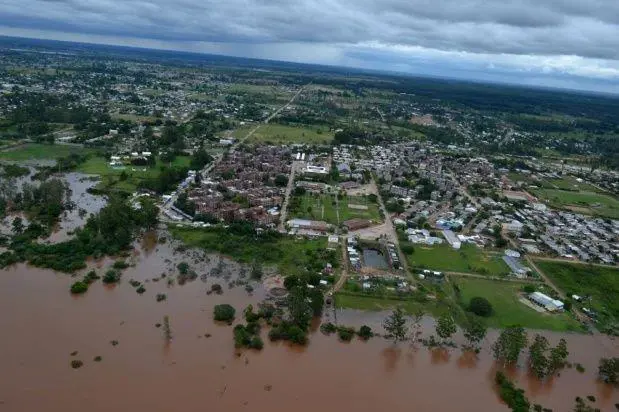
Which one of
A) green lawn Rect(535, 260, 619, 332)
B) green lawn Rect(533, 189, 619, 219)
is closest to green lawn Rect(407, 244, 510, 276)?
green lawn Rect(535, 260, 619, 332)

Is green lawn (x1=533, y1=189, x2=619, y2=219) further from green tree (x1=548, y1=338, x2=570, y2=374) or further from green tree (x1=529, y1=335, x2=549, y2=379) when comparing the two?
green tree (x1=529, y1=335, x2=549, y2=379)

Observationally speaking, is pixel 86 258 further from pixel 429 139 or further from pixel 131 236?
pixel 429 139

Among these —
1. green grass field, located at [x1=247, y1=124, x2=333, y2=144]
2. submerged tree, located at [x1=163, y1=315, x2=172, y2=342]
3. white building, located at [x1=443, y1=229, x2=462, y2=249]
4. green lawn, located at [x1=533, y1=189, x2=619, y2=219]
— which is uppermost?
green grass field, located at [x1=247, y1=124, x2=333, y2=144]

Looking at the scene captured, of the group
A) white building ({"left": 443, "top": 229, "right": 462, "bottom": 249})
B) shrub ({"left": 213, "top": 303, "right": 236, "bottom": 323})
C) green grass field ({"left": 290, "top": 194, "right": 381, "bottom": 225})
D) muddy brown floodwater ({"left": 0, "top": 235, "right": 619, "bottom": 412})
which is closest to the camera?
muddy brown floodwater ({"left": 0, "top": 235, "right": 619, "bottom": 412})

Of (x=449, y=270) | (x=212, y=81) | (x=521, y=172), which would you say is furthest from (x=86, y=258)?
(x=212, y=81)

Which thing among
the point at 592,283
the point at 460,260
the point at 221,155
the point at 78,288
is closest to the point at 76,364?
the point at 78,288

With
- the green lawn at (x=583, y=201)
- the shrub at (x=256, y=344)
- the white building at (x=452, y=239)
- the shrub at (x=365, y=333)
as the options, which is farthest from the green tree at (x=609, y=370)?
the green lawn at (x=583, y=201)

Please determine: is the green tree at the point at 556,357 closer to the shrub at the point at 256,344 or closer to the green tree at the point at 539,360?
the green tree at the point at 539,360
